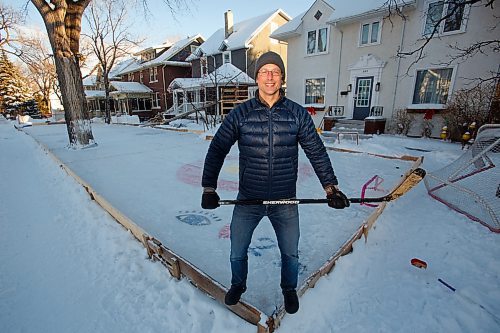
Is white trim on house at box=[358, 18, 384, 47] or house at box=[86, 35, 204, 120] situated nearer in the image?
white trim on house at box=[358, 18, 384, 47]

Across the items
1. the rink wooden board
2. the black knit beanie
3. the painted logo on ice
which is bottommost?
the painted logo on ice

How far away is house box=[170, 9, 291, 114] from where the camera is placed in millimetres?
19016

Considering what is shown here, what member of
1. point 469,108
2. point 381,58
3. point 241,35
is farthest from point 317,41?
point 241,35

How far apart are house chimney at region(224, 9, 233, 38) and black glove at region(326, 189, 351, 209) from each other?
25.3 metres

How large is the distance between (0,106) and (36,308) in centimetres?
5294

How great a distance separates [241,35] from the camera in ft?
72.3

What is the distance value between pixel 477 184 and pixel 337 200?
13.4 feet

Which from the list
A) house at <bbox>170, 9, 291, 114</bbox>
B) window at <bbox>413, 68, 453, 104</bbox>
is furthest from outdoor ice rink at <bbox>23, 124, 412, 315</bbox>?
A: house at <bbox>170, 9, 291, 114</bbox>

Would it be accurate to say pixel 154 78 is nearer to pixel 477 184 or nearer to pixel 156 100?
pixel 156 100

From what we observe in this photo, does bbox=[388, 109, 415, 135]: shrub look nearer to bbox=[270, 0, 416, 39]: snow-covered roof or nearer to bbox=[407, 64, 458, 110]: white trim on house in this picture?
bbox=[407, 64, 458, 110]: white trim on house

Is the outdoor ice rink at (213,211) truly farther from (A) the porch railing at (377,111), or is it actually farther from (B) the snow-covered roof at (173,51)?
(B) the snow-covered roof at (173,51)

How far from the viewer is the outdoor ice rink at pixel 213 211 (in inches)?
108

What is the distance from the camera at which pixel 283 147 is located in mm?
1848

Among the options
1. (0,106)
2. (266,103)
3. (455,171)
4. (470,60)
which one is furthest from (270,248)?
(0,106)
